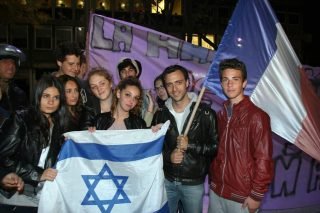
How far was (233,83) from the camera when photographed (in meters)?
3.82

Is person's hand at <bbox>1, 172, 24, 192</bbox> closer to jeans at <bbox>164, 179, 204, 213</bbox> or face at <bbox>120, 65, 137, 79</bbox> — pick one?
jeans at <bbox>164, 179, 204, 213</bbox>

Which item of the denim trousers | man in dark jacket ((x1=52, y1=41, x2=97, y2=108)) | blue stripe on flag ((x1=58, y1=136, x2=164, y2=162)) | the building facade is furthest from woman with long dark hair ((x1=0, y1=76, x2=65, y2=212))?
the building facade

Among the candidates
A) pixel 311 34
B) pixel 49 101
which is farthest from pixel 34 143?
pixel 311 34

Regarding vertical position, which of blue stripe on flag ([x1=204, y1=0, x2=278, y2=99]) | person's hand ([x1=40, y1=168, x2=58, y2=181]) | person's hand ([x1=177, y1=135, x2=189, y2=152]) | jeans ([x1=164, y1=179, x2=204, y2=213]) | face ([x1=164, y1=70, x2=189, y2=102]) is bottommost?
jeans ([x1=164, y1=179, x2=204, y2=213])

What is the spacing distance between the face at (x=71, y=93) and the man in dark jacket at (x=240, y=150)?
1599 mm

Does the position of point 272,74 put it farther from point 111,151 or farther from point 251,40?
point 111,151

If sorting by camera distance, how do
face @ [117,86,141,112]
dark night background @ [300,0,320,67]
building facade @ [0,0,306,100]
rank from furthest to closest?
dark night background @ [300,0,320,67] → building facade @ [0,0,306,100] → face @ [117,86,141,112]

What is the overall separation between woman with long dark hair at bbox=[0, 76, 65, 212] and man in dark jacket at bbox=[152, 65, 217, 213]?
113 centimetres

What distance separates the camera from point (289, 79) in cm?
396

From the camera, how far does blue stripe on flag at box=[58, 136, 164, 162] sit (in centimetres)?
385

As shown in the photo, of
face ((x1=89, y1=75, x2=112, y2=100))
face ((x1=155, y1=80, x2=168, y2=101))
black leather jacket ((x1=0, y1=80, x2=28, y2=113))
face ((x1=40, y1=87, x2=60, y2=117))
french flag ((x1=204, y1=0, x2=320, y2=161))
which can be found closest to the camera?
face ((x1=40, y1=87, x2=60, y2=117))

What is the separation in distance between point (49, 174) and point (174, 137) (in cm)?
134

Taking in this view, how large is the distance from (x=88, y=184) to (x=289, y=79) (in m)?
2.22

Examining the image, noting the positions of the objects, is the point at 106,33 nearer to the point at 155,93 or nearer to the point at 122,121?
the point at 155,93
